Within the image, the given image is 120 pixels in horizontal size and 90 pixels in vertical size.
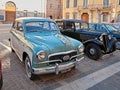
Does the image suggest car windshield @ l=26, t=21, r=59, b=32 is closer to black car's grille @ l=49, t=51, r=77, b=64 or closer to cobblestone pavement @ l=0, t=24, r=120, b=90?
cobblestone pavement @ l=0, t=24, r=120, b=90

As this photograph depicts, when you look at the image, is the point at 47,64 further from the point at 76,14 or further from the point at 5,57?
the point at 76,14

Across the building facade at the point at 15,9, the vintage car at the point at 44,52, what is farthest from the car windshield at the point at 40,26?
the building facade at the point at 15,9

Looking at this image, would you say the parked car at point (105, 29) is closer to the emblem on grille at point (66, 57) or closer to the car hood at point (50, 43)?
the car hood at point (50, 43)

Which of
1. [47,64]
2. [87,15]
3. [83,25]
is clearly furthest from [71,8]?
[47,64]

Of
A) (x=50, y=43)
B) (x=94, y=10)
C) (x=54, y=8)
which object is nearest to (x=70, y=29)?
(x=50, y=43)

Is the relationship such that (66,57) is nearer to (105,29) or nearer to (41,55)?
(41,55)

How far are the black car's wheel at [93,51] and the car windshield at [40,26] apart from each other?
1916mm

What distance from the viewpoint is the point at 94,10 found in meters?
34.9

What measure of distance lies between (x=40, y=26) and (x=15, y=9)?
1263 inches

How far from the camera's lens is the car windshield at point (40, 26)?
20.1 ft

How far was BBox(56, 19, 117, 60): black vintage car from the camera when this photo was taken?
741cm

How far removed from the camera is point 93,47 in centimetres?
751

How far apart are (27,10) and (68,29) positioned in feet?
101

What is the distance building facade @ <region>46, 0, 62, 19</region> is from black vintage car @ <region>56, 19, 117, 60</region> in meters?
34.9
